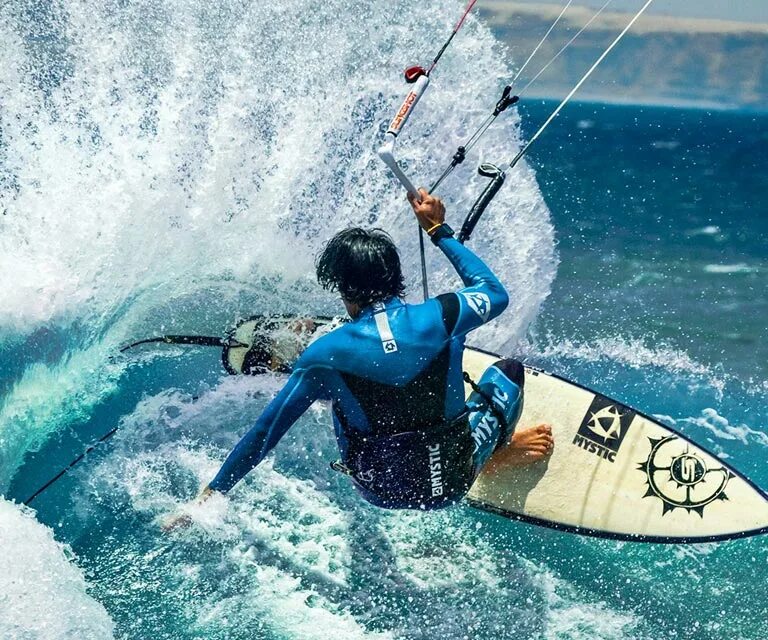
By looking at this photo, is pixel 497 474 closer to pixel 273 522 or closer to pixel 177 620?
pixel 273 522

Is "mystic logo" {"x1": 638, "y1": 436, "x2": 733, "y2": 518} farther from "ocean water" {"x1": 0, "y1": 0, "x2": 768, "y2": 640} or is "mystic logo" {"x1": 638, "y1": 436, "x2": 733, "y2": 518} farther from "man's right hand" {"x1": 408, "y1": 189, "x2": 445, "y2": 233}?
"man's right hand" {"x1": 408, "y1": 189, "x2": 445, "y2": 233}

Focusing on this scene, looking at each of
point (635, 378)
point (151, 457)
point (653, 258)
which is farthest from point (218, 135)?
point (653, 258)

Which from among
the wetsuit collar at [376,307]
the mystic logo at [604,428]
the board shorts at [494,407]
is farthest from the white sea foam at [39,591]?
the mystic logo at [604,428]

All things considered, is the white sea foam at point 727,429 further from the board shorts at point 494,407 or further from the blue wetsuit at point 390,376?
the blue wetsuit at point 390,376

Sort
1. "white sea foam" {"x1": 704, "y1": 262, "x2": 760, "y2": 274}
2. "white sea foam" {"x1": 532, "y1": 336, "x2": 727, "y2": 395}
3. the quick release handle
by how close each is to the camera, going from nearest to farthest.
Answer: the quick release handle → "white sea foam" {"x1": 532, "y1": 336, "x2": 727, "y2": 395} → "white sea foam" {"x1": 704, "y1": 262, "x2": 760, "y2": 274}

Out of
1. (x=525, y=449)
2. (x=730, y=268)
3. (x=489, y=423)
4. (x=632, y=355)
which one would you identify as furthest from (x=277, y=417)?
(x=730, y=268)

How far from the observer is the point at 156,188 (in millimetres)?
6938

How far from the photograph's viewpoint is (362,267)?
3768 millimetres

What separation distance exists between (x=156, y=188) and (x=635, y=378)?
3629 millimetres

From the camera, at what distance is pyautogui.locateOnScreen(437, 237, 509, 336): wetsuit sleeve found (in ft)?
12.7

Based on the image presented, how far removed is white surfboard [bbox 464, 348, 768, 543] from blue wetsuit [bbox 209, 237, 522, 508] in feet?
3.78

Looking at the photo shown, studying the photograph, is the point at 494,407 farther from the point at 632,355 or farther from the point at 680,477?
the point at 632,355

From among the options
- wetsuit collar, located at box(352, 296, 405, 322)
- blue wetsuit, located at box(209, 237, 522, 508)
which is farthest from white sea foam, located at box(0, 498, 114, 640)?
wetsuit collar, located at box(352, 296, 405, 322)

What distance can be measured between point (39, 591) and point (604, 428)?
2.94 metres
